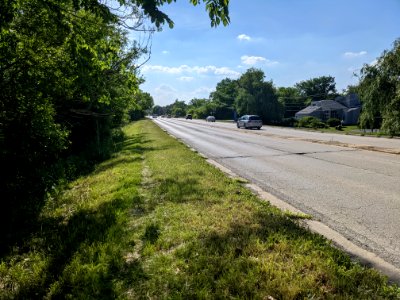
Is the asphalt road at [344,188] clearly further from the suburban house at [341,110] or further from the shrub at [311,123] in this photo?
the suburban house at [341,110]

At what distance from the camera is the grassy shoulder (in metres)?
2.88

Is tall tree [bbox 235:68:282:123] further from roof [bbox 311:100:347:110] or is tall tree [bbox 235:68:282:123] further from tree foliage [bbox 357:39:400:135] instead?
tree foliage [bbox 357:39:400:135]

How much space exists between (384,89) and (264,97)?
148 feet

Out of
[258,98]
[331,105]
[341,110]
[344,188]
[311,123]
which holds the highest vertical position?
[258,98]

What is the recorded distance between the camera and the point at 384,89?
22.0m

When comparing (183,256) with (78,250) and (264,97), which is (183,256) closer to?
(78,250)

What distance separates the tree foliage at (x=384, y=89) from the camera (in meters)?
19.4

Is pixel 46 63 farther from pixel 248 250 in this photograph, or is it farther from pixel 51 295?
pixel 248 250

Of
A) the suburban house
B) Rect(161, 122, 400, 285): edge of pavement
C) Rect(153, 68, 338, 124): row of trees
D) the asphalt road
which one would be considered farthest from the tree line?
Rect(161, 122, 400, 285): edge of pavement

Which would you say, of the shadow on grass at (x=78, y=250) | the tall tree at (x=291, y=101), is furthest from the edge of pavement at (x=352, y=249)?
the tall tree at (x=291, y=101)

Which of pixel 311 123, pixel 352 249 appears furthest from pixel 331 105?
pixel 352 249

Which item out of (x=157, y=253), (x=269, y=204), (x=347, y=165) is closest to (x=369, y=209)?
(x=269, y=204)

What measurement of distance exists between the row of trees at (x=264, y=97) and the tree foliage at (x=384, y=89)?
3571 centimetres

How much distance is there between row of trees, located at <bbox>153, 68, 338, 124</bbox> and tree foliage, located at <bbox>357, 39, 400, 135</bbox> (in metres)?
35.7
